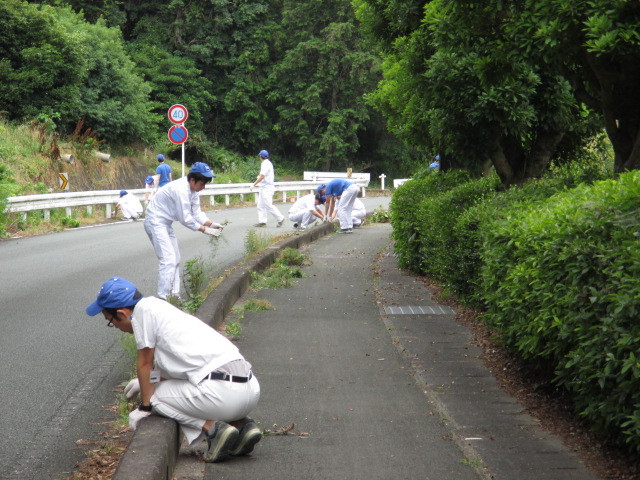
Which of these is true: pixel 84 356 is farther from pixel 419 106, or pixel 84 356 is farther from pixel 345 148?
pixel 345 148

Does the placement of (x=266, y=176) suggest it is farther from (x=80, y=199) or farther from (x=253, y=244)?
(x=253, y=244)

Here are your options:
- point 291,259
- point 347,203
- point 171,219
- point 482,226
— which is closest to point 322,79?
point 347,203

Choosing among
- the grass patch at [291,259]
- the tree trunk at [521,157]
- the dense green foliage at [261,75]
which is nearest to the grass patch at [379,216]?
the grass patch at [291,259]

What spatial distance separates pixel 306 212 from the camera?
20.5 m

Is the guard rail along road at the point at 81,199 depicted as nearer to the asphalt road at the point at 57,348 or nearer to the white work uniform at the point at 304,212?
the white work uniform at the point at 304,212

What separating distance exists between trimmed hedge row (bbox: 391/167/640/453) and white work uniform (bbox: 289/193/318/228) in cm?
1294

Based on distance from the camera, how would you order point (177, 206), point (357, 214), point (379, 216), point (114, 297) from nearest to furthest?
1. point (114, 297)
2. point (177, 206)
3. point (357, 214)
4. point (379, 216)

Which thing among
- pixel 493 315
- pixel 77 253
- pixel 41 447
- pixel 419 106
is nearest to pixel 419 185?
pixel 419 106

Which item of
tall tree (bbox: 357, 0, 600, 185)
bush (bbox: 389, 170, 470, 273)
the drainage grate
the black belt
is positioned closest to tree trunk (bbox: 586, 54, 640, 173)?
tall tree (bbox: 357, 0, 600, 185)

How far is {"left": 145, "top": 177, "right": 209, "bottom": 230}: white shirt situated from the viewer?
9.62 meters

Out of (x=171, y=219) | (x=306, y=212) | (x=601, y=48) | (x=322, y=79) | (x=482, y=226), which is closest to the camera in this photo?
(x=601, y=48)

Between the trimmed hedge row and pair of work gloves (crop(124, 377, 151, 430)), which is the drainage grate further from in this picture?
pair of work gloves (crop(124, 377, 151, 430))

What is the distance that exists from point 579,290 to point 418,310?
5.20 meters

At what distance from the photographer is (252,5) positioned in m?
46.7
